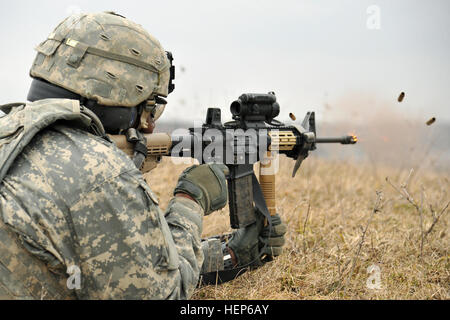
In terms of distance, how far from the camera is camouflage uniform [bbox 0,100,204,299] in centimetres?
200

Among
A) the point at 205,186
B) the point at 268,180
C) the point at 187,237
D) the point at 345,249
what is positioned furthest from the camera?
the point at 345,249

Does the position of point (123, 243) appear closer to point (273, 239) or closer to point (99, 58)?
point (99, 58)

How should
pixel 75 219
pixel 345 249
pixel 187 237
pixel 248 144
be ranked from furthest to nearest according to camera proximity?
pixel 345 249 < pixel 248 144 < pixel 187 237 < pixel 75 219

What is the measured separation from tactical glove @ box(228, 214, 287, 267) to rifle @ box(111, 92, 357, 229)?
107 millimetres

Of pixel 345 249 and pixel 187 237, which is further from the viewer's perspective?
pixel 345 249

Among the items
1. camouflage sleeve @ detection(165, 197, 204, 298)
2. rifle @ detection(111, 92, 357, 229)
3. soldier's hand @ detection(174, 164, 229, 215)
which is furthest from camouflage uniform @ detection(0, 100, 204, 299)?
rifle @ detection(111, 92, 357, 229)

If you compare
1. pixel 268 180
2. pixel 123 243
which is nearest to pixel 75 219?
pixel 123 243

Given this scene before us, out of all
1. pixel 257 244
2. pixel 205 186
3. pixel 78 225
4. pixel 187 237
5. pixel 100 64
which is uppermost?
pixel 100 64

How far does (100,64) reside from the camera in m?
2.60

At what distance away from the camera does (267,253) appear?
3.99m

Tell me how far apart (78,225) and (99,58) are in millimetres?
1004

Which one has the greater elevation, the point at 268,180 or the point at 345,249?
the point at 268,180

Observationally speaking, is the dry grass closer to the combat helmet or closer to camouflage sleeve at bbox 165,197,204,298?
camouflage sleeve at bbox 165,197,204,298

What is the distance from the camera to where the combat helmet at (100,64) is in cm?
257
